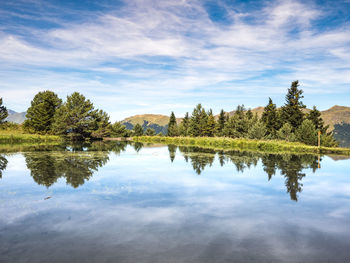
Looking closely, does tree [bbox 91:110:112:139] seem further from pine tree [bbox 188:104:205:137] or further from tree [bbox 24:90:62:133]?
pine tree [bbox 188:104:205:137]

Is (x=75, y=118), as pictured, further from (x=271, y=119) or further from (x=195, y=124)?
(x=271, y=119)

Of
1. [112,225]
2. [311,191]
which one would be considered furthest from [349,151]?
[112,225]

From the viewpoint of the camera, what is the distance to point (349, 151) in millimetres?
38156

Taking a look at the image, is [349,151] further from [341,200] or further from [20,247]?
[20,247]

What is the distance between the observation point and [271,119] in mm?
64250

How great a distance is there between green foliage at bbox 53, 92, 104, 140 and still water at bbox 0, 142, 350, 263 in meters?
46.7

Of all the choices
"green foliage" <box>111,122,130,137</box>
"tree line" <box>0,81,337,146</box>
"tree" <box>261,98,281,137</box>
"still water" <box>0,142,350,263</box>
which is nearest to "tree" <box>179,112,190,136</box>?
"green foliage" <box>111,122,130,137</box>

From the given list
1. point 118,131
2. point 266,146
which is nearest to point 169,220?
point 266,146

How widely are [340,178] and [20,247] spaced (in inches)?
740

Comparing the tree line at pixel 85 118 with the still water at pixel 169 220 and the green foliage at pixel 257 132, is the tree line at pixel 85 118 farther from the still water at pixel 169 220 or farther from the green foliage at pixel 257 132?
the still water at pixel 169 220

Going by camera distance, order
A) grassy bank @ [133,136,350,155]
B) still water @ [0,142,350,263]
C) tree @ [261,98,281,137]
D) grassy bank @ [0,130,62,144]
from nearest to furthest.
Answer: still water @ [0,142,350,263], grassy bank @ [133,136,350,155], grassy bank @ [0,130,62,144], tree @ [261,98,281,137]

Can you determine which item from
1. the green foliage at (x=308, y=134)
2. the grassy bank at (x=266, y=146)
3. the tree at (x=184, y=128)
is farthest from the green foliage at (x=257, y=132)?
the tree at (x=184, y=128)

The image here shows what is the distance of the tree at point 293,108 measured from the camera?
5866 centimetres

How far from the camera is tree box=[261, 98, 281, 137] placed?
204ft
